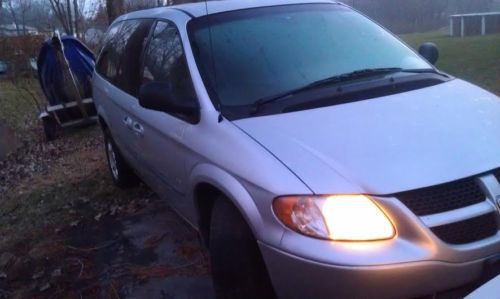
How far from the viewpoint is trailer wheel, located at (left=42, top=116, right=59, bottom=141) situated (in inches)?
408

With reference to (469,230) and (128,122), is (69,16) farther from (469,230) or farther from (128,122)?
(469,230)

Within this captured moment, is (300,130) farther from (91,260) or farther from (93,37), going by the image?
(93,37)

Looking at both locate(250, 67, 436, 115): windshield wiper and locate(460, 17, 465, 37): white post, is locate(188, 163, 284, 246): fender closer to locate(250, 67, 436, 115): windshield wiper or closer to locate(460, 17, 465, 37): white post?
locate(250, 67, 436, 115): windshield wiper

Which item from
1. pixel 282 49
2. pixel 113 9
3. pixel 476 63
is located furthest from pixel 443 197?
pixel 476 63

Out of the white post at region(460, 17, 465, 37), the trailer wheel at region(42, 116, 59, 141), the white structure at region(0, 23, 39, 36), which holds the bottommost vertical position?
the white post at region(460, 17, 465, 37)

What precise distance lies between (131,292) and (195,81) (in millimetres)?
1473

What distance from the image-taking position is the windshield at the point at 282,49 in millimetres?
3646

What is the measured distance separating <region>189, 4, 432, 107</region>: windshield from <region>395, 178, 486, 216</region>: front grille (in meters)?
1.22

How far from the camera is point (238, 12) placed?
4.16 m

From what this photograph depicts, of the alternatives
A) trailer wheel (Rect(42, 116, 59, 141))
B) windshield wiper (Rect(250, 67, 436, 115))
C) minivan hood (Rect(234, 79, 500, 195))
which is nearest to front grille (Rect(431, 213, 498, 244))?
minivan hood (Rect(234, 79, 500, 195))

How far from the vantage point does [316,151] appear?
9.38 feet

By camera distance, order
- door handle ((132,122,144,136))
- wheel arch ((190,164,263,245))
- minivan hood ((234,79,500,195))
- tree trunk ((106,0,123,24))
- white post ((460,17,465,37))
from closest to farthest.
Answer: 1. minivan hood ((234,79,500,195))
2. wheel arch ((190,164,263,245))
3. door handle ((132,122,144,136))
4. tree trunk ((106,0,123,24))
5. white post ((460,17,465,37))

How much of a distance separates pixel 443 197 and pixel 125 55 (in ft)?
11.1

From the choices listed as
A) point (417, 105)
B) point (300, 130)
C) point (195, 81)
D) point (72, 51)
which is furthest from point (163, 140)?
point (72, 51)
